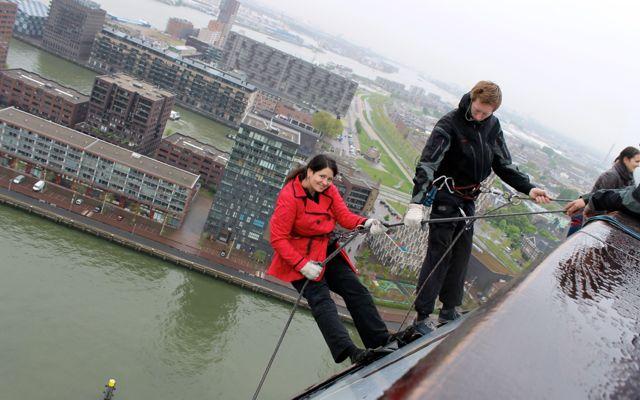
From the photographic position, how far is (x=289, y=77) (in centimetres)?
2078

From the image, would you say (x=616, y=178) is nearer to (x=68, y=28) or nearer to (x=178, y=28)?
(x=68, y=28)

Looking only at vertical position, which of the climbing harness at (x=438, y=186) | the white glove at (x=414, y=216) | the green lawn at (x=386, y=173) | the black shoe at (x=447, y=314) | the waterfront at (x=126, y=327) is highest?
the climbing harness at (x=438, y=186)

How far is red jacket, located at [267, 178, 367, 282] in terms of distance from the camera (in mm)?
1109

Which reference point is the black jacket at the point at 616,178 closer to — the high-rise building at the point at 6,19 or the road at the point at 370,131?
the road at the point at 370,131

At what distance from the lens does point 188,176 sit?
8398mm

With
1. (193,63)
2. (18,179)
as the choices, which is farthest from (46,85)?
(193,63)

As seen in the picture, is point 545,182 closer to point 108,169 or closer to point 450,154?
point 108,169

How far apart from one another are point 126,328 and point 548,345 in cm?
562

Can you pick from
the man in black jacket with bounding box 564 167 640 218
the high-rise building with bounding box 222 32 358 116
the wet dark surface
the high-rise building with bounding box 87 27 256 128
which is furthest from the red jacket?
the high-rise building with bounding box 222 32 358 116

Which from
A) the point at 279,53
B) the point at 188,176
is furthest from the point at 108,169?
the point at 279,53

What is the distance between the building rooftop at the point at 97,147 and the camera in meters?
8.05

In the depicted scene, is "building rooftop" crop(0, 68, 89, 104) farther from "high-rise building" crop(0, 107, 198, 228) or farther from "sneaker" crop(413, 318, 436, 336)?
"sneaker" crop(413, 318, 436, 336)

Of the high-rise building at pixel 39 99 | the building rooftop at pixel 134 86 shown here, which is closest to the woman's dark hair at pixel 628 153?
the building rooftop at pixel 134 86

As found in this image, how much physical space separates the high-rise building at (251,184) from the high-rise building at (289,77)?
1306cm
